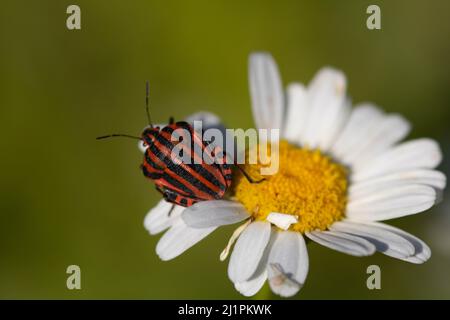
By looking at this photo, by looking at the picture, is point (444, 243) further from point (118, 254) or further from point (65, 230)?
point (65, 230)

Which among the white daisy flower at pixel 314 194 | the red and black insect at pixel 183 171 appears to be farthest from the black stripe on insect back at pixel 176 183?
the white daisy flower at pixel 314 194

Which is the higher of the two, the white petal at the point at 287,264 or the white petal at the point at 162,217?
the white petal at the point at 162,217

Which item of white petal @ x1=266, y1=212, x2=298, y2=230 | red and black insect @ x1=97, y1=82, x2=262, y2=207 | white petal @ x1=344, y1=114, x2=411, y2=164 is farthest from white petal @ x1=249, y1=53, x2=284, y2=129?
white petal @ x1=266, y1=212, x2=298, y2=230

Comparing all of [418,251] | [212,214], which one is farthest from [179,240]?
[418,251]

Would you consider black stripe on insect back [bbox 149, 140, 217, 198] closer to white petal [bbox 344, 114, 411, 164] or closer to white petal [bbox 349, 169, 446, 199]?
white petal [bbox 349, 169, 446, 199]

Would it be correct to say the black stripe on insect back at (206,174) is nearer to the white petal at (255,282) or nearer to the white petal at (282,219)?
the white petal at (282,219)

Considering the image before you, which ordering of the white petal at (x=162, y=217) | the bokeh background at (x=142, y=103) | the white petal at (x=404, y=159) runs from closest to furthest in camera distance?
1. the white petal at (x=162, y=217)
2. the white petal at (x=404, y=159)
3. the bokeh background at (x=142, y=103)

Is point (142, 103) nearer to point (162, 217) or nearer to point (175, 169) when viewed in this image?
point (162, 217)
